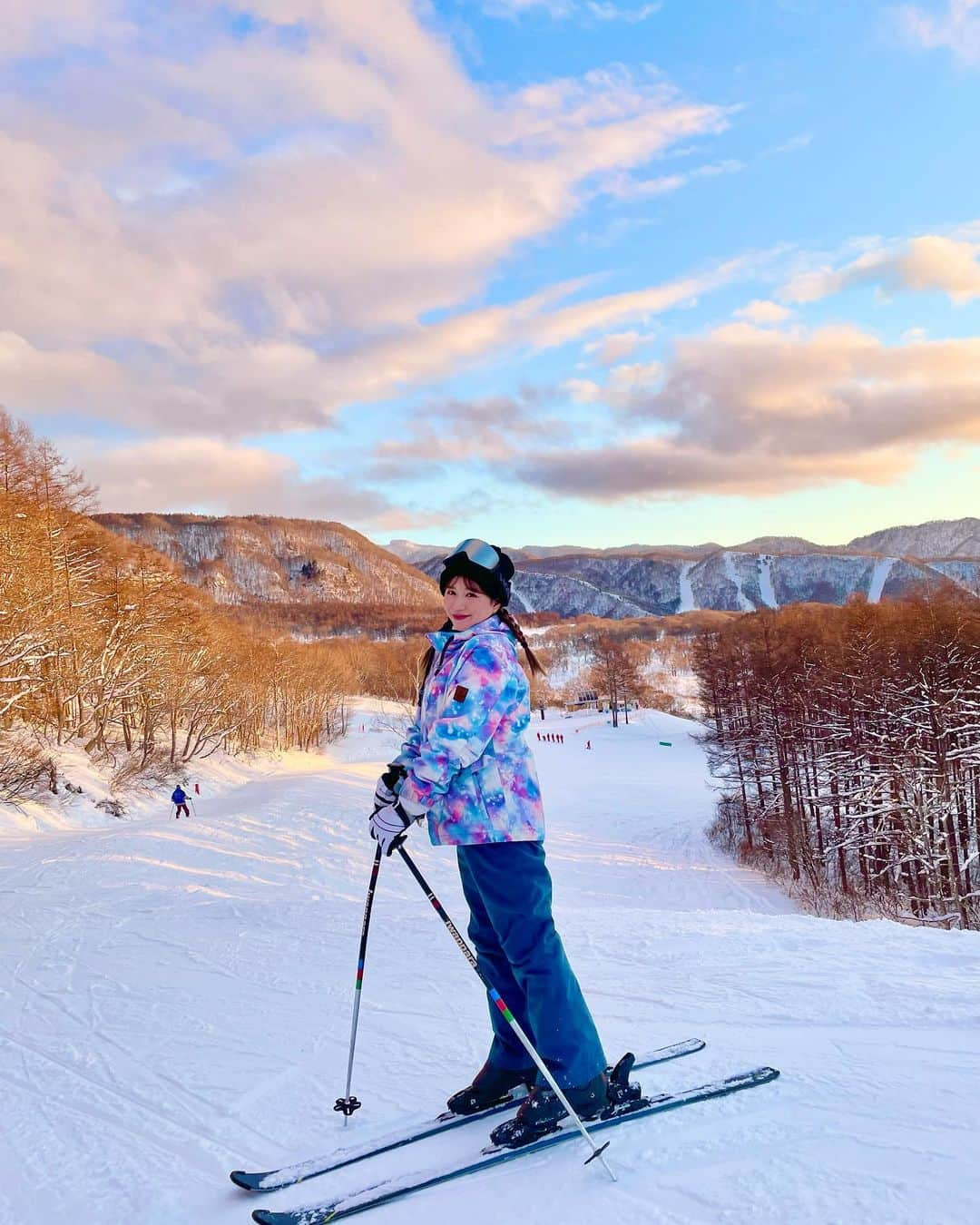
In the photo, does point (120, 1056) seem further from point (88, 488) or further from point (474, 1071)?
point (88, 488)

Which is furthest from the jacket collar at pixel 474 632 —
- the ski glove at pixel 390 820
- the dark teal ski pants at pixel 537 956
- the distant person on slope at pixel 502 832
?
the dark teal ski pants at pixel 537 956

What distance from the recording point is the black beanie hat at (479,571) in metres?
3.27

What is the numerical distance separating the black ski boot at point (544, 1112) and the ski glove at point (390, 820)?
104 centimetres

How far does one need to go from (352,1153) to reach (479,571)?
221cm

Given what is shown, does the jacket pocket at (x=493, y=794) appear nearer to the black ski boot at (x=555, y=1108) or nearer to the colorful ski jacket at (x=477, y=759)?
the colorful ski jacket at (x=477, y=759)

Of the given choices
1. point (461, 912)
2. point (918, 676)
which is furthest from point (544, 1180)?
point (918, 676)

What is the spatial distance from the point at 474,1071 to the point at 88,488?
30.6 meters


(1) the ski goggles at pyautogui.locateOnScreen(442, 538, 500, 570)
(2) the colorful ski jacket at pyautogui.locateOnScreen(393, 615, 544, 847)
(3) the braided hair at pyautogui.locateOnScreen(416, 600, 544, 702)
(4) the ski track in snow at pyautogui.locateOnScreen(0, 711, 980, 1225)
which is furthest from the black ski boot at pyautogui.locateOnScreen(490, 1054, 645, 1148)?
(1) the ski goggles at pyautogui.locateOnScreen(442, 538, 500, 570)

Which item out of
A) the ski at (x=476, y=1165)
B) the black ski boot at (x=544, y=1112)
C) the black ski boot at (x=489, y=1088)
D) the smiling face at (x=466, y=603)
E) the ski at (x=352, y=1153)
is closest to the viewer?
the ski at (x=476, y=1165)

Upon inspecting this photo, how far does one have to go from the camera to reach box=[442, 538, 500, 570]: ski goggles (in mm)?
3291

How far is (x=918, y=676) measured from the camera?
79.6ft

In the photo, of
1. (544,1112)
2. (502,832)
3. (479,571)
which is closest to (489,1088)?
(544,1112)

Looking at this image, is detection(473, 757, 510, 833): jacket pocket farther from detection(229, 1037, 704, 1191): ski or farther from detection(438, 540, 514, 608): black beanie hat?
detection(229, 1037, 704, 1191): ski

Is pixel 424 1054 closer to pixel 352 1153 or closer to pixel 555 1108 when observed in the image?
pixel 352 1153
